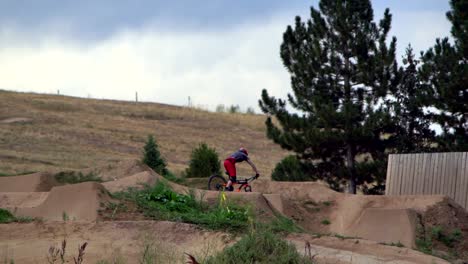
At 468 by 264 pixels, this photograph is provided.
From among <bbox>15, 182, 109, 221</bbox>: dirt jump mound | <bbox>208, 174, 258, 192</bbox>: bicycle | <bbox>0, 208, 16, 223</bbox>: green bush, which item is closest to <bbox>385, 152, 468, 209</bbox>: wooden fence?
<bbox>208, 174, 258, 192</bbox>: bicycle

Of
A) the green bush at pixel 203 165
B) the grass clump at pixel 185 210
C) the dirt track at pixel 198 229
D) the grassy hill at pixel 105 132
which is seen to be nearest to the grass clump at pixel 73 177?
the dirt track at pixel 198 229

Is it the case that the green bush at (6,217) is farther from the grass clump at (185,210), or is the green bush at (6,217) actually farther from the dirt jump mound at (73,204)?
the grass clump at (185,210)

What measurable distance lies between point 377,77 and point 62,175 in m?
11.4

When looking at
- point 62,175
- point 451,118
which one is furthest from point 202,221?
point 451,118

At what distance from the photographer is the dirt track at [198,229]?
1258cm

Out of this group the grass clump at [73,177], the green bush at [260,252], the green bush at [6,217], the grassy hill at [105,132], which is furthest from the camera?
the grassy hill at [105,132]

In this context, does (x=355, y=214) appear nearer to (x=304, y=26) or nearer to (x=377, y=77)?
(x=377, y=77)

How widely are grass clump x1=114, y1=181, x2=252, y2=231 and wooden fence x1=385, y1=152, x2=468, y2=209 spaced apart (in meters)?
7.90

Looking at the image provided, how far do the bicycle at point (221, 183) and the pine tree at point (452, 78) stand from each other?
7.32 metres

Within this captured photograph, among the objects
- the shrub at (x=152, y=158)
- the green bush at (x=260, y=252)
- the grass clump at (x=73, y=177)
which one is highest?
the green bush at (x=260, y=252)

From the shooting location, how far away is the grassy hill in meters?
45.4

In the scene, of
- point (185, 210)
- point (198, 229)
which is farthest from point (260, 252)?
point (185, 210)

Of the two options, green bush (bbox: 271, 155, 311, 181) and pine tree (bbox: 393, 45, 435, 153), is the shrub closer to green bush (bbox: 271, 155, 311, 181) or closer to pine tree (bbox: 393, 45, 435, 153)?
green bush (bbox: 271, 155, 311, 181)

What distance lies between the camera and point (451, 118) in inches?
1105
